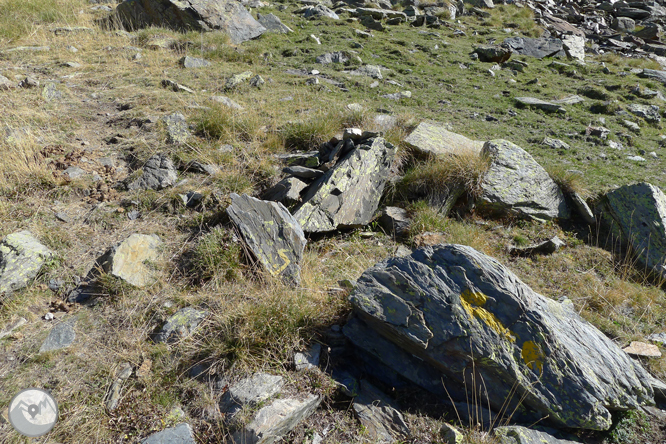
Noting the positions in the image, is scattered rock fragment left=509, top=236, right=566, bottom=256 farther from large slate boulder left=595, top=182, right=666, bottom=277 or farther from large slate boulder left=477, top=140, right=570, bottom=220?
large slate boulder left=595, top=182, right=666, bottom=277

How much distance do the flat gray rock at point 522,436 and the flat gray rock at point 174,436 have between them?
2.40 m

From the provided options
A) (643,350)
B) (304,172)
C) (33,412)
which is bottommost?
(643,350)

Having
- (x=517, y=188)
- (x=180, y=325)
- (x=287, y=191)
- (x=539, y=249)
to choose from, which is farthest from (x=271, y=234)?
(x=517, y=188)

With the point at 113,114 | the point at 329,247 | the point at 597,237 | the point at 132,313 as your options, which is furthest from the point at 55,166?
the point at 597,237

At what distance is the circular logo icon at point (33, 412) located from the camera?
3117mm

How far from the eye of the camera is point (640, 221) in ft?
19.7

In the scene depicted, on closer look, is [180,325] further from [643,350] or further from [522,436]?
[643,350]

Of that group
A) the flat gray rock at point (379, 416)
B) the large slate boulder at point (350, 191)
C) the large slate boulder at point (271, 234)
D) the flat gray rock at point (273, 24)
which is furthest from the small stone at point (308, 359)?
the flat gray rock at point (273, 24)

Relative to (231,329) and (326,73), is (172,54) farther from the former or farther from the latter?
(231,329)

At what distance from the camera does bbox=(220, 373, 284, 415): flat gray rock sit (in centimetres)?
343

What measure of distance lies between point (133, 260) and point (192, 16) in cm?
983

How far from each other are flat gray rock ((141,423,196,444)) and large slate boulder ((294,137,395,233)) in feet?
8.75

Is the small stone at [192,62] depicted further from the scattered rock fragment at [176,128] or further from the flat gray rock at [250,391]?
the flat gray rock at [250,391]

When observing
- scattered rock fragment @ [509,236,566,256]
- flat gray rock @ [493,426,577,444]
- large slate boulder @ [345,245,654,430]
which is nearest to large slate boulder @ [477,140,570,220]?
scattered rock fragment @ [509,236,566,256]
